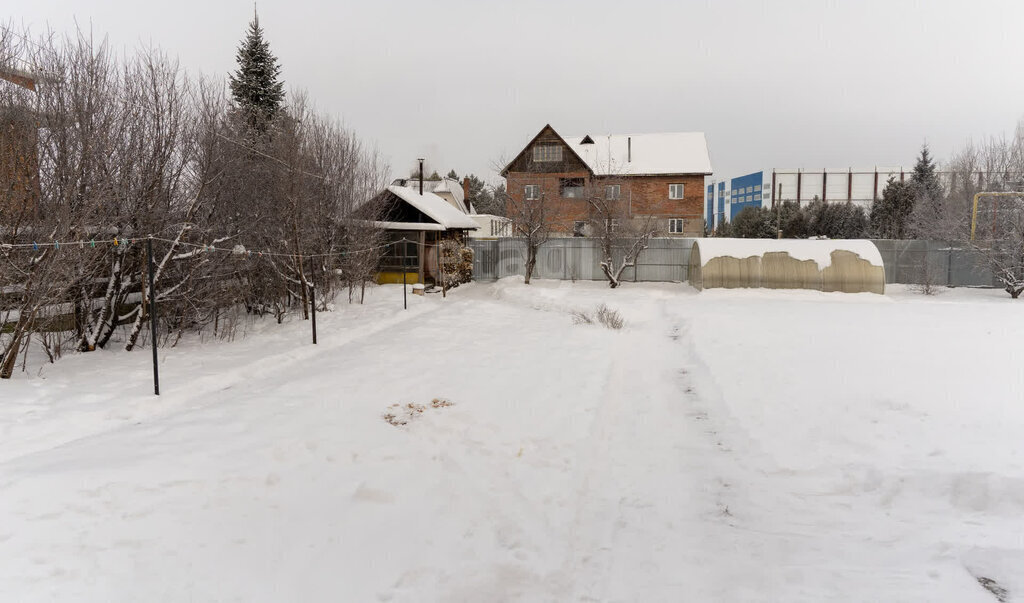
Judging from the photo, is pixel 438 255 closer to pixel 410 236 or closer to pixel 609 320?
pixel 410 236

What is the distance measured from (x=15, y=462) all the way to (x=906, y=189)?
50468 mm

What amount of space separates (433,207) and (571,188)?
16120 millimetres

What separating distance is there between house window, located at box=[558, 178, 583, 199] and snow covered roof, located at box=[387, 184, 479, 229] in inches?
495

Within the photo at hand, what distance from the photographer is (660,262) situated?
29.1m

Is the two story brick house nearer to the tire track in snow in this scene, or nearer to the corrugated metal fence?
the corrugated metal fence

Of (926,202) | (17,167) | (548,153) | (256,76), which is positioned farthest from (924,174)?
(17,167)

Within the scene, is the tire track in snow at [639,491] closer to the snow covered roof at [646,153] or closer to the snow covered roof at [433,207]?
the snow covered roof at [433,207]

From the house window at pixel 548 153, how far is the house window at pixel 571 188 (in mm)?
1536

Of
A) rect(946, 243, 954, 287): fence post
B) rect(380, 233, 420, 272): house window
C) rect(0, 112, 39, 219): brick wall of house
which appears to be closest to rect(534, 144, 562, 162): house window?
rect(380, 233, 420, 272): house window

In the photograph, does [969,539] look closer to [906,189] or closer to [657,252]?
[657,252]

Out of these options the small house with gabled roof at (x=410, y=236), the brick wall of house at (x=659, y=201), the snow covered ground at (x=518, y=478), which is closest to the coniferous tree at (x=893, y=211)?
the brick wall of house at (x=659, y=201)

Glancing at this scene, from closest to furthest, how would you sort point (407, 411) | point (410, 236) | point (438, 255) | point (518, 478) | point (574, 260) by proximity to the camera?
point (518, 478), point (407, 411), point (410, 236), point (438, 255), point (574, 260)

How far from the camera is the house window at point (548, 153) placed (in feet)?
131

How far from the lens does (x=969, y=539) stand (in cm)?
456
